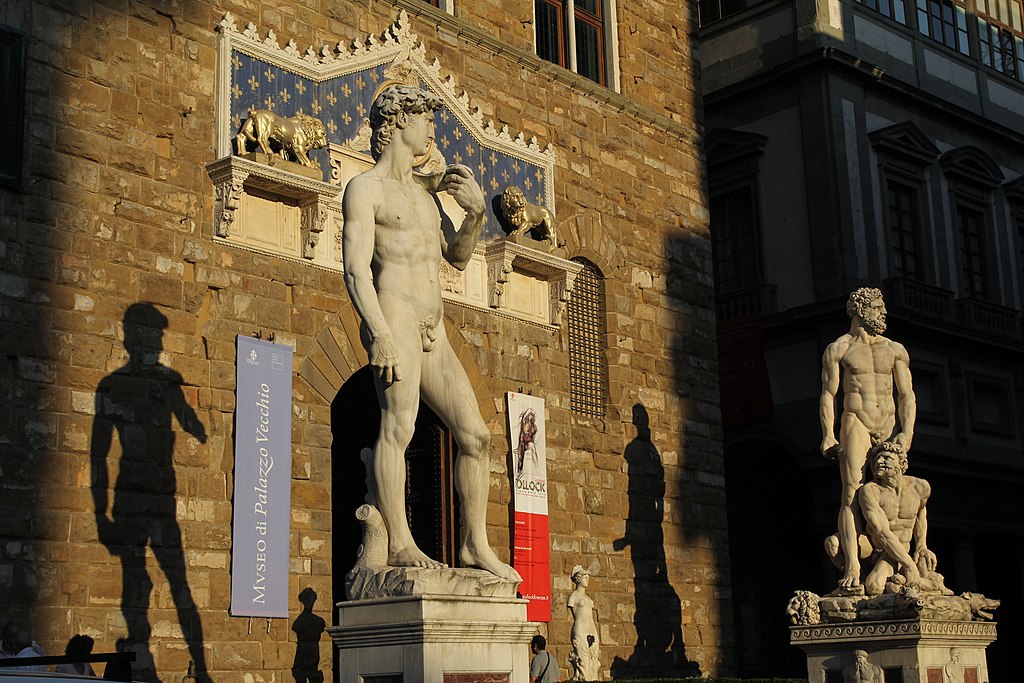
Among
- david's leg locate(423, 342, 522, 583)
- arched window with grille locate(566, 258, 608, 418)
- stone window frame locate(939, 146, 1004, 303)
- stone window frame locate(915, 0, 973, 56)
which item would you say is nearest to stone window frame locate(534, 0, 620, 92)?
arched window with grille locate(566, 258, 608, 418)

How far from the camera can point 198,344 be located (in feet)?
45.2

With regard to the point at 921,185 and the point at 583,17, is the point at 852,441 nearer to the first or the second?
the point at 583,17

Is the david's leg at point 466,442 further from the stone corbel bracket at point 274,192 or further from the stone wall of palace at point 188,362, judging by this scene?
the stone corbel bracket at point 274,192

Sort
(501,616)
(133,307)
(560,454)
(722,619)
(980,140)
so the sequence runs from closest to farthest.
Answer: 1. (501,616)
2. (133,307)
3. (560,454)
4. (722,619)
5. (980,140)

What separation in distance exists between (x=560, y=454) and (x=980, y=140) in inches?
705

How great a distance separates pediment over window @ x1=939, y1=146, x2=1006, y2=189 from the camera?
30109 mm

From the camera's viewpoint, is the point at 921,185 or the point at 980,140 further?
the point at 980,140

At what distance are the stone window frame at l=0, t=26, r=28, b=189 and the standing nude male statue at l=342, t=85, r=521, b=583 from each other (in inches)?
161

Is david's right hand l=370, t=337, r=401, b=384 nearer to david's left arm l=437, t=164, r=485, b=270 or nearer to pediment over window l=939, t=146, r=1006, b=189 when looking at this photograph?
david's left arm l=437, t=164, r=485, b=270

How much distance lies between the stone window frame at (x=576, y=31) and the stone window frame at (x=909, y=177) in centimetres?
1030

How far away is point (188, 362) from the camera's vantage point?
13648 millimetres

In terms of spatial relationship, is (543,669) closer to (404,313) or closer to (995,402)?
(404,313)

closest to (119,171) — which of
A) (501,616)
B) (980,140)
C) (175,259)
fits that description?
(175,259)

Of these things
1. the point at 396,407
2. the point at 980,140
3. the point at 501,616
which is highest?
the point at 980,140
